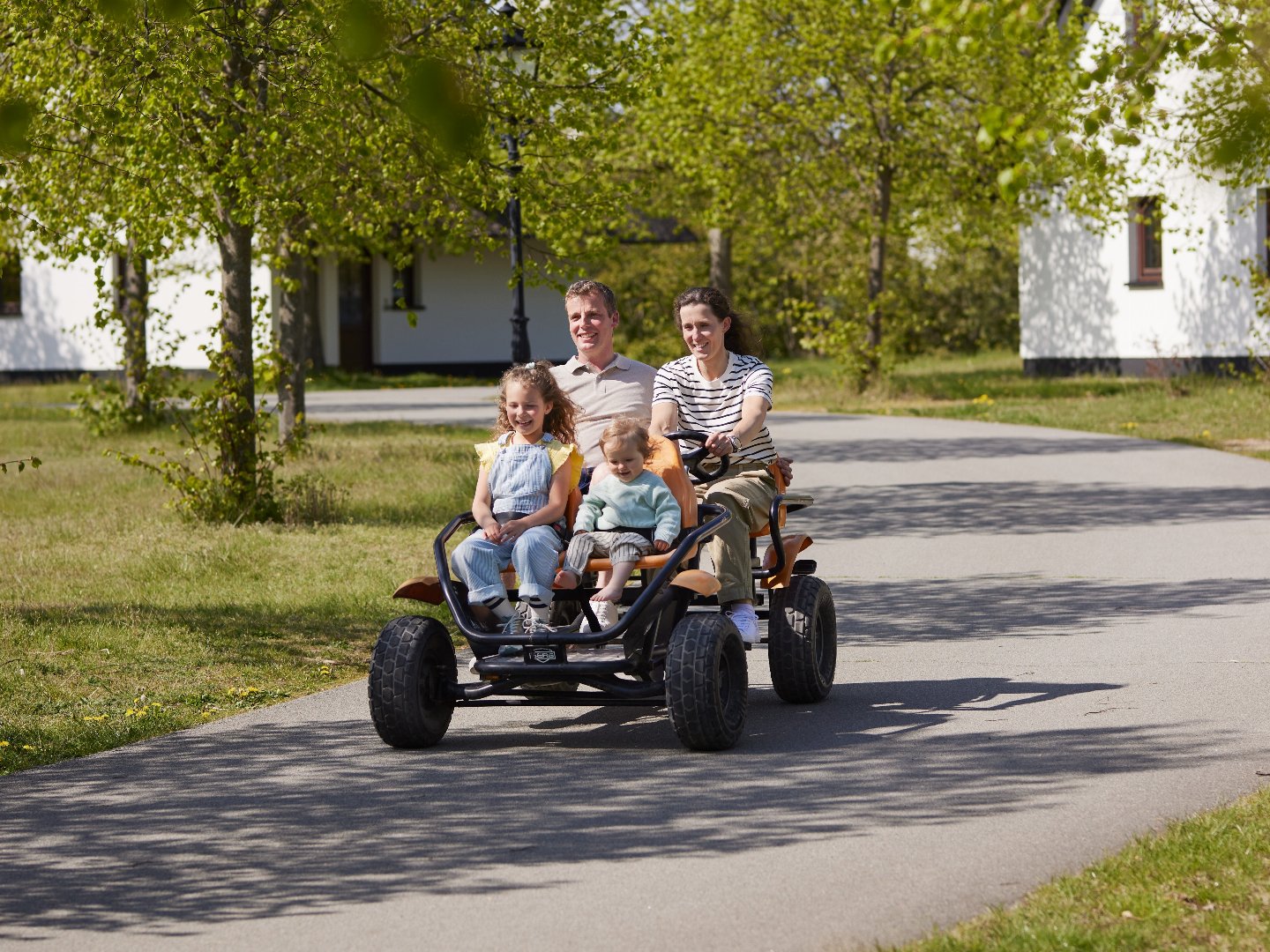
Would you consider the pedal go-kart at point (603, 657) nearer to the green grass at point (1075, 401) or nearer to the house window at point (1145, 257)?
the green grass at point (1075, 401)

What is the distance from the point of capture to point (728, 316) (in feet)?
28.2

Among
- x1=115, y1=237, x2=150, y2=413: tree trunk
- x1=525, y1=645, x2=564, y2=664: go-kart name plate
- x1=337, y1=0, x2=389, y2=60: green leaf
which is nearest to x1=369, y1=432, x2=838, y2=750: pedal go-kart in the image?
x1=525, y1=645, x2=564, y2=664: go-kart name plate

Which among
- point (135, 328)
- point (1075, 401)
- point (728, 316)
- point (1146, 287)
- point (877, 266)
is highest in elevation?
point (877, 266)

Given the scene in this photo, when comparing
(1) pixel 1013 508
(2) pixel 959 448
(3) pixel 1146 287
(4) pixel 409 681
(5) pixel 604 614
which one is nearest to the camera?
(4) pixel 409 681

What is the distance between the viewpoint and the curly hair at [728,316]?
333 inches

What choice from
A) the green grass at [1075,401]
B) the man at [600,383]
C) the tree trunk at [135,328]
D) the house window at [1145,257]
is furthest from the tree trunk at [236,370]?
the house window at [1145,257]

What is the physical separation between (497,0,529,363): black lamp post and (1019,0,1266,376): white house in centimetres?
1451

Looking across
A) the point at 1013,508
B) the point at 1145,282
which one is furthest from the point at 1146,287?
the point at 1013,508

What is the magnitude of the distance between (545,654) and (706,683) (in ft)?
2.06

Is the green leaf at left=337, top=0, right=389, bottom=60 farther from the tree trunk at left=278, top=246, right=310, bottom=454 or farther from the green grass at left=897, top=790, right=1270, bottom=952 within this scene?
the tree trunk at left=278, top=246, right=310, bottom=454

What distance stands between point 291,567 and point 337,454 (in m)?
9.07

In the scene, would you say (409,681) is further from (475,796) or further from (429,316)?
(429,316)

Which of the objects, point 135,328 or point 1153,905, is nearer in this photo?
point 1153,905

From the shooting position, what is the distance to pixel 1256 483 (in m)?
17.7
